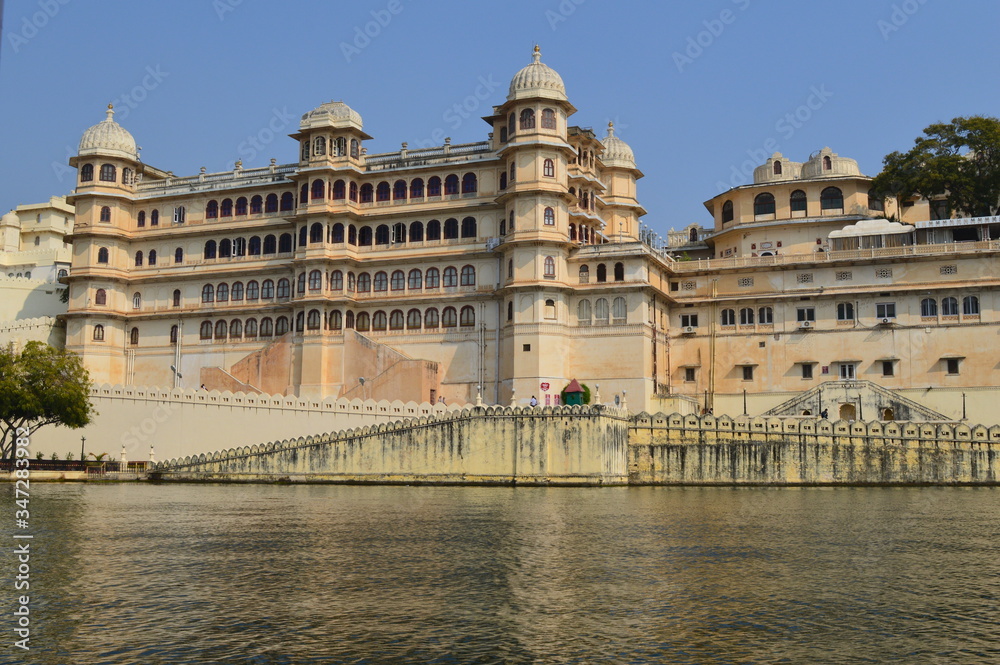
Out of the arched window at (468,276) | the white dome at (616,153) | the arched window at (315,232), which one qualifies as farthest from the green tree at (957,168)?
the arched window at (315,232)

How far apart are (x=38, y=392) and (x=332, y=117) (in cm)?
2343

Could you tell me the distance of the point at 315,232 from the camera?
63062 millimetres

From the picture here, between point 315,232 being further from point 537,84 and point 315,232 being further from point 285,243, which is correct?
point 537,84

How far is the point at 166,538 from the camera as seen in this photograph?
86.0ft

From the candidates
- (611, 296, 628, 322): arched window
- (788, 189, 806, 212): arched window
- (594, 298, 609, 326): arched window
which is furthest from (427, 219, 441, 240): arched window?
(788, 189, 806, 212): arched window

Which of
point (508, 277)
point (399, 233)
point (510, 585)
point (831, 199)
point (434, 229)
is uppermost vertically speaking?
point (831, 199)

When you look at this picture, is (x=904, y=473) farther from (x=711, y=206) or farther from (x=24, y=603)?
(x=24, y=603)

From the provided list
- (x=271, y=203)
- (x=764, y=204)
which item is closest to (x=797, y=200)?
(x=764, y=204)

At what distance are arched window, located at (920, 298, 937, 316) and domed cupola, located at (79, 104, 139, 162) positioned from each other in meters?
48.1

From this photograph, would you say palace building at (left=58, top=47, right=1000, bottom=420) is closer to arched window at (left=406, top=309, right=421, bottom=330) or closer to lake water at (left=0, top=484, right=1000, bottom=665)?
arched window at (left=406, top=309, right=421, bottom=330)

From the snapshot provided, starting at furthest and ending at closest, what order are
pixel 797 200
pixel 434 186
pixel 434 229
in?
pixel 797 200, pixel 434 186, pixel 434 229

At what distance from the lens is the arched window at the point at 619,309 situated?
58031 millimetres

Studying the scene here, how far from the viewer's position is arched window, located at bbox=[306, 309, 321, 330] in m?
62.1

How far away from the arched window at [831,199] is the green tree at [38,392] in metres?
42.4
